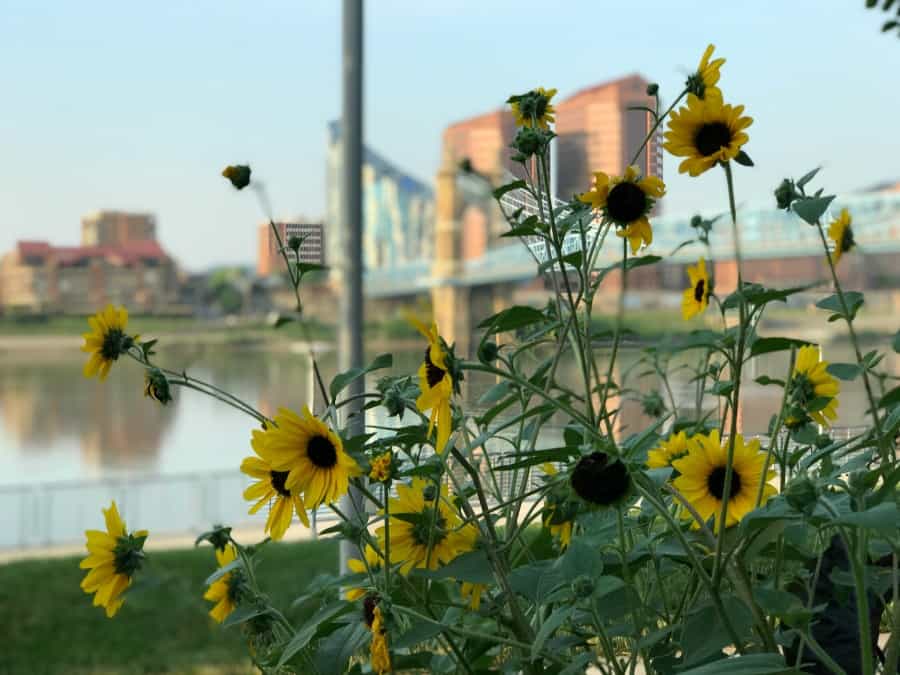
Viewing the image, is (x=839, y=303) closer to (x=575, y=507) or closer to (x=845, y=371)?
(x=845, y=371)

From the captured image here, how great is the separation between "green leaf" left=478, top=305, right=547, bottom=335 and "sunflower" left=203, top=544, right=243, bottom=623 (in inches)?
8.8

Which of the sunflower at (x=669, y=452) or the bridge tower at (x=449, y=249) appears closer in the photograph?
the sunflower at (x=669, y=452)

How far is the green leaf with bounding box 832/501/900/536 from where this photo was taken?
0.44 metres

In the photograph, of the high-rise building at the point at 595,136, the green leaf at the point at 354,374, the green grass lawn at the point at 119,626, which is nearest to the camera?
the green leaf at the point at 354,374

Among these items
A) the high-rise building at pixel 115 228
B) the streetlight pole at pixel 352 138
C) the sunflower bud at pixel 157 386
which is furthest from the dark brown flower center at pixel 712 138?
the high-rise building at pixel 115 228

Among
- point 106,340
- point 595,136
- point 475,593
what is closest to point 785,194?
point 475,593

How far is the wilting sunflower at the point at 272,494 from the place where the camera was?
603 millimetres

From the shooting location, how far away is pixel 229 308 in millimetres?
18703

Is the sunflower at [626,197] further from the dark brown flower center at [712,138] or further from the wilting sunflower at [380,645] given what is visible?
the wilting sunflower at [380,645]

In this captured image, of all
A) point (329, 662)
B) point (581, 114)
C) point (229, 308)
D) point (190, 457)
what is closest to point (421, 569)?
point (329, 662)

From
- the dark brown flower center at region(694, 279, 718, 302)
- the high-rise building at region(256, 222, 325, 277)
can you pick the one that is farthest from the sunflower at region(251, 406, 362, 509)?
the dark brown flower center at region(694, 279, 718, 302)

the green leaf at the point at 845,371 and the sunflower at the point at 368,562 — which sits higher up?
the green leaf at the point at 845,371

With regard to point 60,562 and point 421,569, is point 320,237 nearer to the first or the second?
point 421,569

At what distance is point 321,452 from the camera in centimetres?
58
